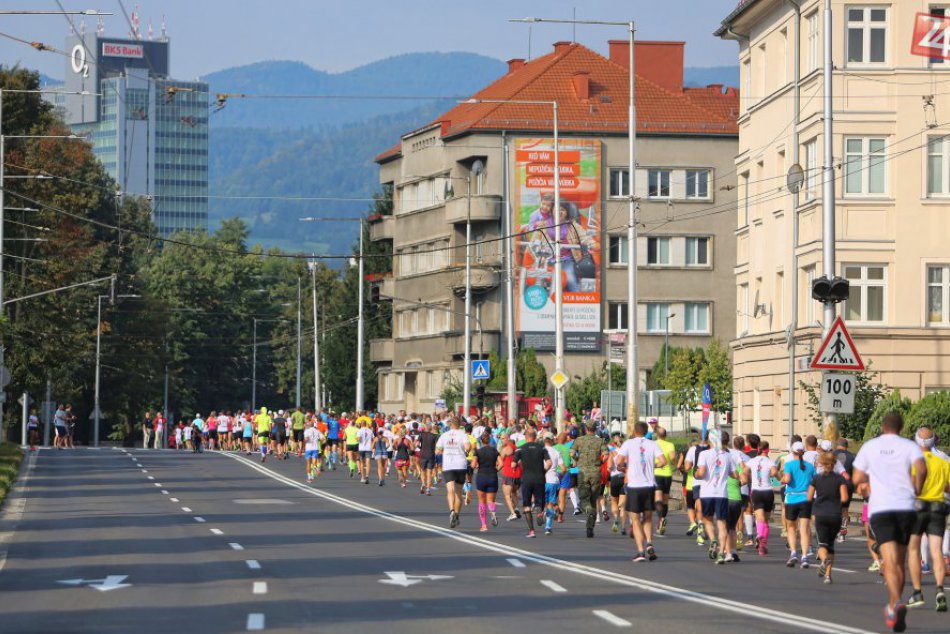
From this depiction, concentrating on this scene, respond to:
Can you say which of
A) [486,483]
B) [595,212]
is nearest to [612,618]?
[486,483]

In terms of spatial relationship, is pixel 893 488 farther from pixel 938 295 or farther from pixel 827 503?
pixel 938 295

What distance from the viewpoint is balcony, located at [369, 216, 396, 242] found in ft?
327

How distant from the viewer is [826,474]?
22469 millimetres

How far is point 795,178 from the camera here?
1893 inches

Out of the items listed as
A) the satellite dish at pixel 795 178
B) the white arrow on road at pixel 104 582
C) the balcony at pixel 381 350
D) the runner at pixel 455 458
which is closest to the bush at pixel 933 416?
the satellite dish at pixel 795 178

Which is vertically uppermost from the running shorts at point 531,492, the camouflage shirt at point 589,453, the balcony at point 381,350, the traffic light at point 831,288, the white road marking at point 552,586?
the balcony at point 381,350

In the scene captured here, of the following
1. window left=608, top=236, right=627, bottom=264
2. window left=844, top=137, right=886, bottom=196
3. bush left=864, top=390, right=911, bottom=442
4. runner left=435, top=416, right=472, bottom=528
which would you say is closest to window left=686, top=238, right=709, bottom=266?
window left=608, top=236, right=627, bottom=264

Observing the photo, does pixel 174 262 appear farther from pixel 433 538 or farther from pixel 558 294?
pixel 433 538

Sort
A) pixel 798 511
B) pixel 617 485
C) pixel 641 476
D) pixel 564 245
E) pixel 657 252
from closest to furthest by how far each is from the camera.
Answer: pixel 798 511 → pixel 641 476 → pixel 617 485 → pixel 564 245 → pixel 657 252

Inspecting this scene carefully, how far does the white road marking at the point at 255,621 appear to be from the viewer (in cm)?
1587

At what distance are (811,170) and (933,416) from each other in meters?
11.8

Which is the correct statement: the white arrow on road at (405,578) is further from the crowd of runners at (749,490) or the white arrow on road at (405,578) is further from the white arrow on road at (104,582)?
the crowd of runners at (749,490)

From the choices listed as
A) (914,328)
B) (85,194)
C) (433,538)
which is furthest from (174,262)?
(433,538)

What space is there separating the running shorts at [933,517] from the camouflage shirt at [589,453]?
9382mm
